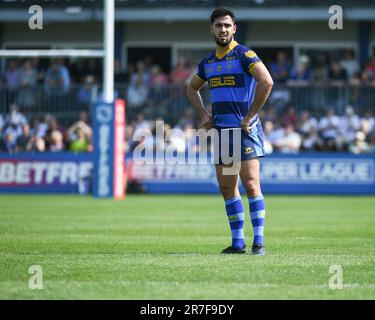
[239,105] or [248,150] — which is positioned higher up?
[239,105]

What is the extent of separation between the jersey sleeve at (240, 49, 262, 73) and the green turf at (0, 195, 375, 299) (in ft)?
6.53

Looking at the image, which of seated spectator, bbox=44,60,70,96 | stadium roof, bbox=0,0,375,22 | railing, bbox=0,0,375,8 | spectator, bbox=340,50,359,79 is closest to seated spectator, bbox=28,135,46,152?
seated spectator, bbox=44,60,70,96

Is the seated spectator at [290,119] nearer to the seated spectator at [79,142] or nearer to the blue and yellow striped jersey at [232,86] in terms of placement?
the seated spectator at [79,142]

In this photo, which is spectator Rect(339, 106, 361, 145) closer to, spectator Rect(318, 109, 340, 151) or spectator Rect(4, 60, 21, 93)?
spectator Rect(318, 109, 340, 151)

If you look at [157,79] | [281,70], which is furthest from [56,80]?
[281,70]

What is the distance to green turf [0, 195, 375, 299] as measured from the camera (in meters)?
6.93

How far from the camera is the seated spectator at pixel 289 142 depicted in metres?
24.5

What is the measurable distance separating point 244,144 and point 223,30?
48.4 inches

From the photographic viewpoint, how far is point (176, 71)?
28.2 meters

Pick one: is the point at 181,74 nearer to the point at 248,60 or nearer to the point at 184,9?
the point at 184,9

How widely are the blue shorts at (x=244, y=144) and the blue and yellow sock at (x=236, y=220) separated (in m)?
0.47

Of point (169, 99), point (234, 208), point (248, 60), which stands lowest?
point (234, 208)

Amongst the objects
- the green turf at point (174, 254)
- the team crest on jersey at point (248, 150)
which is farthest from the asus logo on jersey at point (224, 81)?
the green turf at point (174, 254)

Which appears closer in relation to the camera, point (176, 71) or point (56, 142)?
point (56, 142)
